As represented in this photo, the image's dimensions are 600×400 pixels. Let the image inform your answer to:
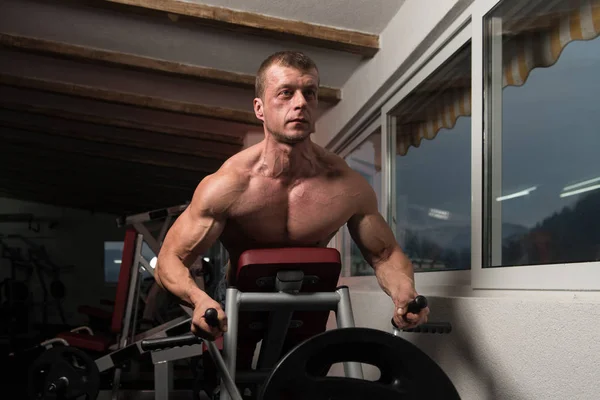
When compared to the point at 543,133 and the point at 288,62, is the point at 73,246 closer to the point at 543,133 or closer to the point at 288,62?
the point at 288,62

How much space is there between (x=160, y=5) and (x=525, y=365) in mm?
1957

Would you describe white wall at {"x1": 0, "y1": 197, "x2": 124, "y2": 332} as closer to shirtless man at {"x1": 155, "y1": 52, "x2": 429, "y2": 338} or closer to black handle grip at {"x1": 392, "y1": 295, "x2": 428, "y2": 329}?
shirtless man at {"x1": 155, "y1": 52, "x2": 429, "y2": 338}

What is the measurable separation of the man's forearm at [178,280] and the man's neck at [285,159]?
0.29 metres

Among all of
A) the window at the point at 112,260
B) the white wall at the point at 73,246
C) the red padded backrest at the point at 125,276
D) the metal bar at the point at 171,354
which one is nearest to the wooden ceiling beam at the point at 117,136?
the red padded backrest at the point at 125,276

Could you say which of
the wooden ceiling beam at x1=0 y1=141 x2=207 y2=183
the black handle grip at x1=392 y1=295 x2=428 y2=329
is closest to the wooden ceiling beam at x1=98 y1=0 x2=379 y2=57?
the black handle grip at x1=392 y1=295 x2=428 y2=329

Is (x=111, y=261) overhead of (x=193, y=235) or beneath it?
beneath

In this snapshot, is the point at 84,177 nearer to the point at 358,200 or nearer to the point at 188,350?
the point at 188,350

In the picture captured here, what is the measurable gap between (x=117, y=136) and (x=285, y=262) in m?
4.21

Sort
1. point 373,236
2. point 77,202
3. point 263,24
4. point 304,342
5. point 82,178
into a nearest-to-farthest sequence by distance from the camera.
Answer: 1. point 304,342
2. point 373,236
3. point 263,24
4. point 82,178
5. point 77,202

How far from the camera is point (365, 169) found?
129 inches

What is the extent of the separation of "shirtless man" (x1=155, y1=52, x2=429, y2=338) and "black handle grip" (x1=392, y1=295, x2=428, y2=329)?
0.02 meters

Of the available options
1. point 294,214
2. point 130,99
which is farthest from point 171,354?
point 294,214

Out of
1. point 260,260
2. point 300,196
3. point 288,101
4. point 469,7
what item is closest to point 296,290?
point 260,260

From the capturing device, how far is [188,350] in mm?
3422
